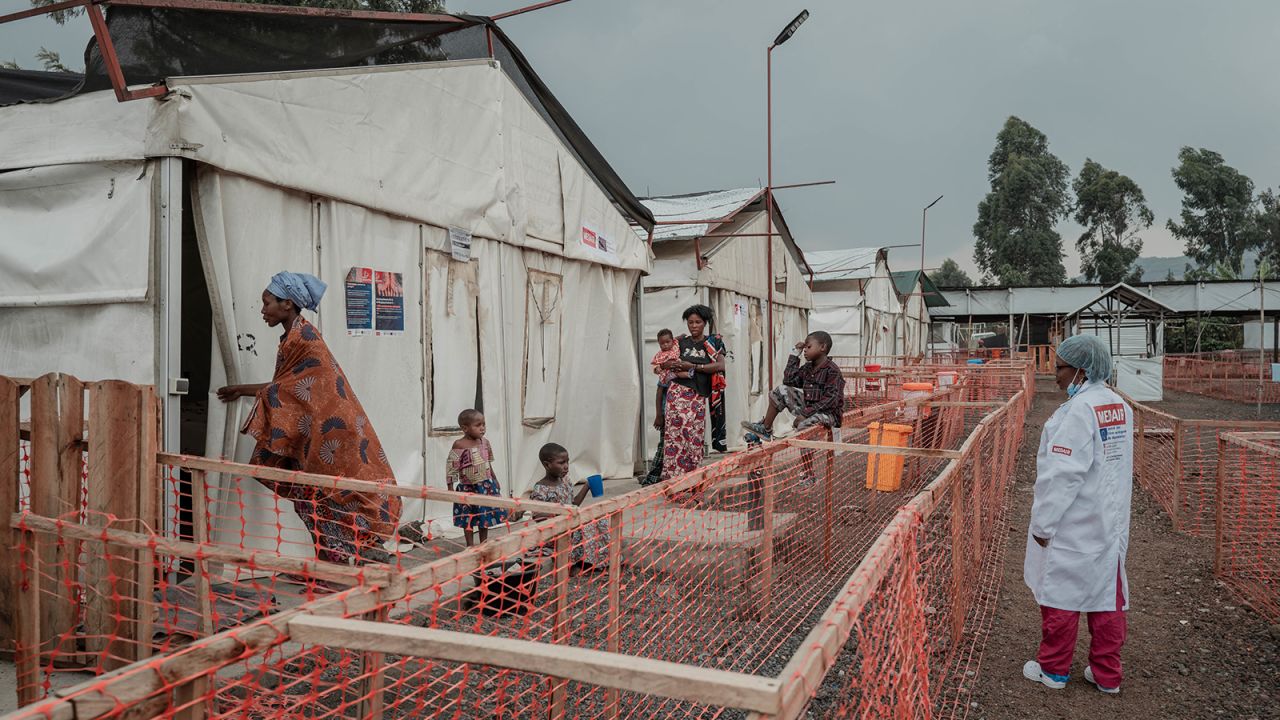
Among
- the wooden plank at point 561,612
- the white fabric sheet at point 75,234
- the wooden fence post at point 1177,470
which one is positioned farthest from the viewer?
the wooden fence post at point 1177,470

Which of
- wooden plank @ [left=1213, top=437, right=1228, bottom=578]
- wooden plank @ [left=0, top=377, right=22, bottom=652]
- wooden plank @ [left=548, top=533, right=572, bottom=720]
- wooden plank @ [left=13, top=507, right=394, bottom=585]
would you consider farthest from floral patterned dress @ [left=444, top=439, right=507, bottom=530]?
wooden plank @ [left=1213, top=437, right=1228, bottom=578]

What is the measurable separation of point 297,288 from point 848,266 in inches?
805

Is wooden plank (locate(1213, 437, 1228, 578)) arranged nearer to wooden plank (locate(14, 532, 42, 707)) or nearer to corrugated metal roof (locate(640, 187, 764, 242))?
corrugated metal roof (locate(640, 187, 764, 242))

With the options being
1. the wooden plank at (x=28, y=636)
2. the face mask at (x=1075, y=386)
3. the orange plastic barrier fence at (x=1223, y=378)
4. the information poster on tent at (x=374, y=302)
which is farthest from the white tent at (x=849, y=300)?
the wooden plank at (x=28, y=636)

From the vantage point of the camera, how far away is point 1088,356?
13.8ft

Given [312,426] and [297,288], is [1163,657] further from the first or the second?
[297,288]

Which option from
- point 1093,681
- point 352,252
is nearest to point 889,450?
point 1093,681

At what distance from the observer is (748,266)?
12.8 m

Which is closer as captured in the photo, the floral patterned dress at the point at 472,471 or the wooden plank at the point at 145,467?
the wooden plank at the point at 145,467

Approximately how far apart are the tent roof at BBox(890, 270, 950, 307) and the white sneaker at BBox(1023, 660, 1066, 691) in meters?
26.8

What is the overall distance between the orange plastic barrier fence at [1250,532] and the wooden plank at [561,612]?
4.57 meters

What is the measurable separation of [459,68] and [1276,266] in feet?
189

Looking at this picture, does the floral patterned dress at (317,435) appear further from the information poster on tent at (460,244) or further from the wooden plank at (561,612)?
the information poster on tent at (460,244)

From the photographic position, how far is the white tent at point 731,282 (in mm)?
11023
